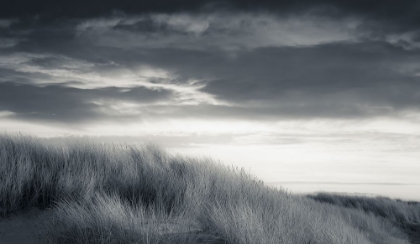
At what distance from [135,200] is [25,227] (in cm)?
150

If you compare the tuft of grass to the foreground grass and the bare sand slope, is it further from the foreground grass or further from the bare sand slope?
the bare sand slope

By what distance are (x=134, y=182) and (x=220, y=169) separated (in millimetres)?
3031

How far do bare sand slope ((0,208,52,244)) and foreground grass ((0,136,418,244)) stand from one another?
0.13 metres

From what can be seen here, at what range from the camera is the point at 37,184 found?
5.57 meters

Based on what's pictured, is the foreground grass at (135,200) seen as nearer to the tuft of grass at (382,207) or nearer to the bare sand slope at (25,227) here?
the bare sand slope at (25,227)

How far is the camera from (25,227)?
4.80 m

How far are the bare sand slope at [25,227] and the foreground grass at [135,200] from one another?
13 centimetres

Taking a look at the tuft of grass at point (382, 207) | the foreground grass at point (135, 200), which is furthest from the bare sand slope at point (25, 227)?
the tuft of grass at point (382, 207)

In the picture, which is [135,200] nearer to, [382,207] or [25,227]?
[25,227]

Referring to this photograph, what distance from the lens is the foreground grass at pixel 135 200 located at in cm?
433

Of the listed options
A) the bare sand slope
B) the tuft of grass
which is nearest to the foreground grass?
the bare sand slope

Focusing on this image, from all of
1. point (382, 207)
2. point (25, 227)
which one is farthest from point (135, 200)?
point (382, 207)

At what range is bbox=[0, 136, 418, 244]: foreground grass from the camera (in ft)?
14.2

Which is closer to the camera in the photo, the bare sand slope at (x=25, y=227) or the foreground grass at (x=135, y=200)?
the foreground grass at (x=135, y=200)
